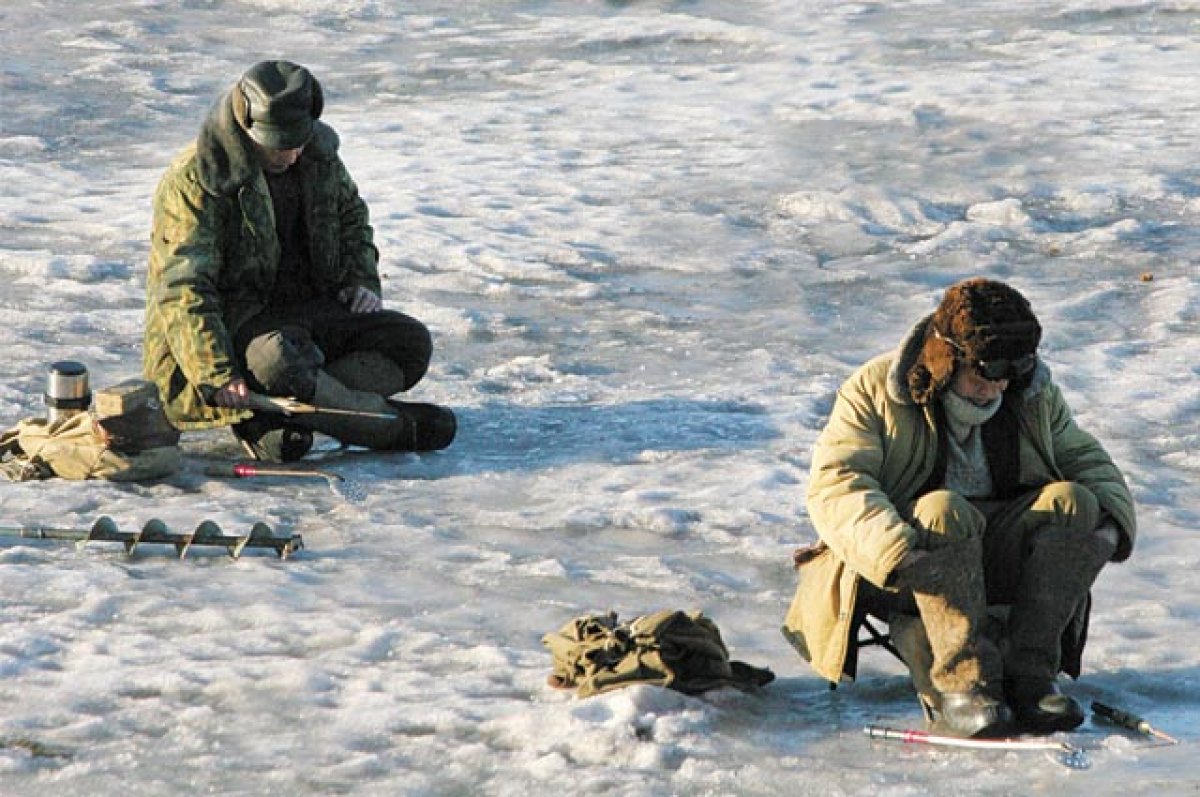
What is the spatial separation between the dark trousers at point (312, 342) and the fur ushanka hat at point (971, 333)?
291cm

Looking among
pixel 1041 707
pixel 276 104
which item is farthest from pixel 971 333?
pixel 276 104

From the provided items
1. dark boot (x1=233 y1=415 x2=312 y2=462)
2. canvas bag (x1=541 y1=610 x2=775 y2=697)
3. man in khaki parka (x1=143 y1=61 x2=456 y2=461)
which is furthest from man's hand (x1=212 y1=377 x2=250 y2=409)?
canvas bag (x1=541 y1=610 x2=775 y2=697)

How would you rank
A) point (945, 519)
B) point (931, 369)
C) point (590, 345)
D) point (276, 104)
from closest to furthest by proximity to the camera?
point (945, 519) → point (931, 369) → point (276, 104) → point (590, 345)

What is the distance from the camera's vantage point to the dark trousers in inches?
303

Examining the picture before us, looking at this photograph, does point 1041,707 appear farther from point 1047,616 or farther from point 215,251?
point 215,251

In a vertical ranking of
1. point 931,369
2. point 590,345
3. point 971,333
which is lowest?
point 590,345

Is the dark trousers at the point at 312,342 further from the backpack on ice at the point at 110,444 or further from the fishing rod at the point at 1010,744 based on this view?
the fishing rod at the point at 1010,744

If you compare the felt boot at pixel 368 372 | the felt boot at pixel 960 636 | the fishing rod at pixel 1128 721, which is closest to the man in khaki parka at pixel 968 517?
the felt boot at pixel 960 636

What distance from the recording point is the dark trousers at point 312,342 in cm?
771

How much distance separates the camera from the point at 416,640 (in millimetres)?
6176

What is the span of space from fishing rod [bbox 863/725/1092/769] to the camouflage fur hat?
3.18 m

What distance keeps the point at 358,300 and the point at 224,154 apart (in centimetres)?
76

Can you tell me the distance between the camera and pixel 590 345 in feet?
30.7

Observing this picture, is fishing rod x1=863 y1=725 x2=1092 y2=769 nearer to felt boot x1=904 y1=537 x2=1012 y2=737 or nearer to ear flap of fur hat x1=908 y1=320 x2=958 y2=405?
felt boot x1=904 y1=537 x2=1012 y2=737
